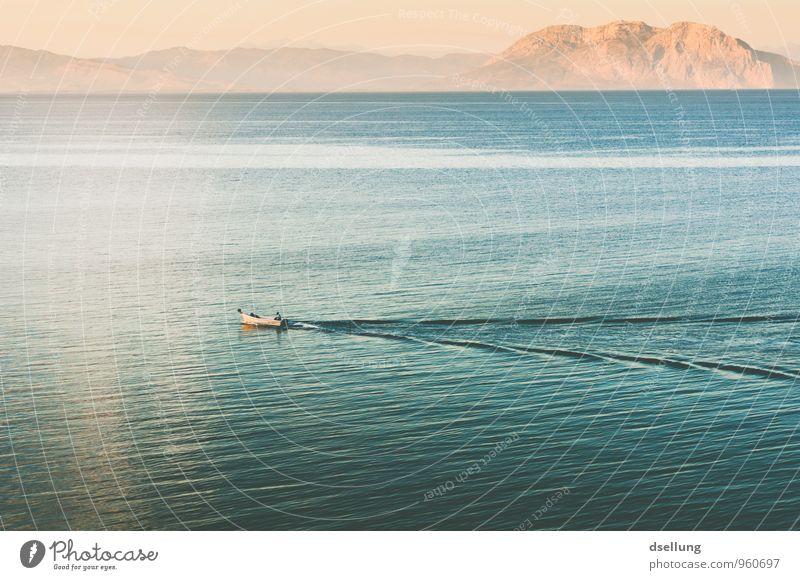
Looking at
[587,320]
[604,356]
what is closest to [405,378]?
[604,356]

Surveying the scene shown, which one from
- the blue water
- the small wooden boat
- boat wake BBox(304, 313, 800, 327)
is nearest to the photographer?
the blue water

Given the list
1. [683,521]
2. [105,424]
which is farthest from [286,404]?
[683,521]

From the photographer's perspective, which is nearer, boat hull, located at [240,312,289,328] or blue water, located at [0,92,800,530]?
blue water, located at [0,92,800,530]

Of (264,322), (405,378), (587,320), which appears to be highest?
(264,322)

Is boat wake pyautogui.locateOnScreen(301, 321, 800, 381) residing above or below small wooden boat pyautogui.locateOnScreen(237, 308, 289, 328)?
below

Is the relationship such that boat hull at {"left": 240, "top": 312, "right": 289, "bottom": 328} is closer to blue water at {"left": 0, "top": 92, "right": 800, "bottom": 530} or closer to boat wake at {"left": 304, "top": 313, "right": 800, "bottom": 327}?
blue water at {"left": 0, "top": 92, "right": 800, "bottom": 530}

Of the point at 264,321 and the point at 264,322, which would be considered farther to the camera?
the point at 264,322

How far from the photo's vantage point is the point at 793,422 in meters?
74.9

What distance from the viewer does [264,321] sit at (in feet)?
333

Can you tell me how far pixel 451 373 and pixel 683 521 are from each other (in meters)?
29.7

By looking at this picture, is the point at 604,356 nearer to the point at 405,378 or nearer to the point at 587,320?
the point at 587,320

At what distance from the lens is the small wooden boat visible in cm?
10156

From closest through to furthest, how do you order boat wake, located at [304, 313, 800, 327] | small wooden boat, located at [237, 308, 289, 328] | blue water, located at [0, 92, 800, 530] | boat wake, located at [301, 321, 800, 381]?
blue water, located at [0, 92, 800, 530]
boat wake, located at [301, 321, 800, 381]
boat wake, located at [304, 313, 800, 327]
small wooden boat, located at [237, 308, 289, 328]

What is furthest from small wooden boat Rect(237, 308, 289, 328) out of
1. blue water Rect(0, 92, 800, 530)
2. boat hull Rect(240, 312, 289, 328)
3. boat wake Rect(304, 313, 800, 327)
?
boat wake Rect(304, 313, 800, 327)
